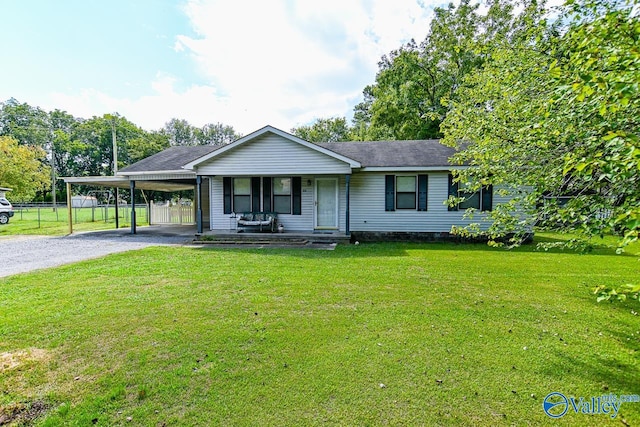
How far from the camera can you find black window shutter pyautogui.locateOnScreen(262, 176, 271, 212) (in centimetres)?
1212

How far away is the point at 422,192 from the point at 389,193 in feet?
4.02

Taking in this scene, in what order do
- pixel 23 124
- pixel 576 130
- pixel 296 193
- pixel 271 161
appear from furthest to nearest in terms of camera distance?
1. pixel 23 124
2. pixel 296 193
3. pixel 271 161
4. pixel 576 130

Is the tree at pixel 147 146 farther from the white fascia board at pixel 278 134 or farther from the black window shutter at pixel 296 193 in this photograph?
the black window shutter at pixel 296 193

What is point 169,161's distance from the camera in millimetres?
14383

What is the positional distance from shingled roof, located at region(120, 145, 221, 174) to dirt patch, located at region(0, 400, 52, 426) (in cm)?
1110

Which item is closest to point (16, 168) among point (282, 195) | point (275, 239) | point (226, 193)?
point (226, 193)

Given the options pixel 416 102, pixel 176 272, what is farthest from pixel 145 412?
pixel 416 102

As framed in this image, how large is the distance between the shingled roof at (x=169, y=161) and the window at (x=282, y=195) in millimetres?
3019

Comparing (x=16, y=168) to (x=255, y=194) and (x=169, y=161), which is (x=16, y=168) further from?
(x=255, y=194)

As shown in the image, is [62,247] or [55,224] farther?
[55,224]

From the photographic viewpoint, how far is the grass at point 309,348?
94.1 inches

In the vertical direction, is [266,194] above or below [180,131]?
below

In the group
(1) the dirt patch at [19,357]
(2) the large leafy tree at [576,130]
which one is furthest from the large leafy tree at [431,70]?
(1) the dirt patch at [19,357]

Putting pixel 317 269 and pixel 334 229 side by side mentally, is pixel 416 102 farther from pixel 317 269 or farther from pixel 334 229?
pixel 317 269
